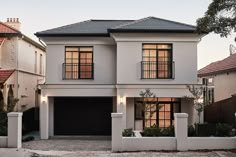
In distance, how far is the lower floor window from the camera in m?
21.2

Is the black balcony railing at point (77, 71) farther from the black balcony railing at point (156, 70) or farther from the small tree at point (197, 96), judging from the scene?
the small tree at point (197, 96)

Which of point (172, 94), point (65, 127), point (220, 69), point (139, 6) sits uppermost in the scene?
point (139, 6)

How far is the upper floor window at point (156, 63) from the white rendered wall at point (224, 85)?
649 centimetres

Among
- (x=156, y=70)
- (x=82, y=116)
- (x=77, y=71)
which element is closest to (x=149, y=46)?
(x=156, y=70)

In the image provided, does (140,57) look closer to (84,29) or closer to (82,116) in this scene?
(84,29)

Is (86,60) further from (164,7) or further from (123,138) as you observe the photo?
(123,138)

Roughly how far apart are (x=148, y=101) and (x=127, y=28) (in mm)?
4532

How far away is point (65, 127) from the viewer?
2245cm

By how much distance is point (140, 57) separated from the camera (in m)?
20.6

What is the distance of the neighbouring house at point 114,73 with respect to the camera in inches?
803

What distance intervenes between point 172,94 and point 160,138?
596 centimetres

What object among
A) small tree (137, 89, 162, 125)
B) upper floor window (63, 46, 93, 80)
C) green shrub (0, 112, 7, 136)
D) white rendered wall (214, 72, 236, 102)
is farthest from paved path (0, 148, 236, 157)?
white rendered wall (214, 72, 236, 102)

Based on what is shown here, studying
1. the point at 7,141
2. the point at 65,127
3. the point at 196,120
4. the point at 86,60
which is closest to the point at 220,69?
the point at 196,120

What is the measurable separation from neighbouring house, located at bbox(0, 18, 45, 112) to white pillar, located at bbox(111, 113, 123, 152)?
976 centimetres
